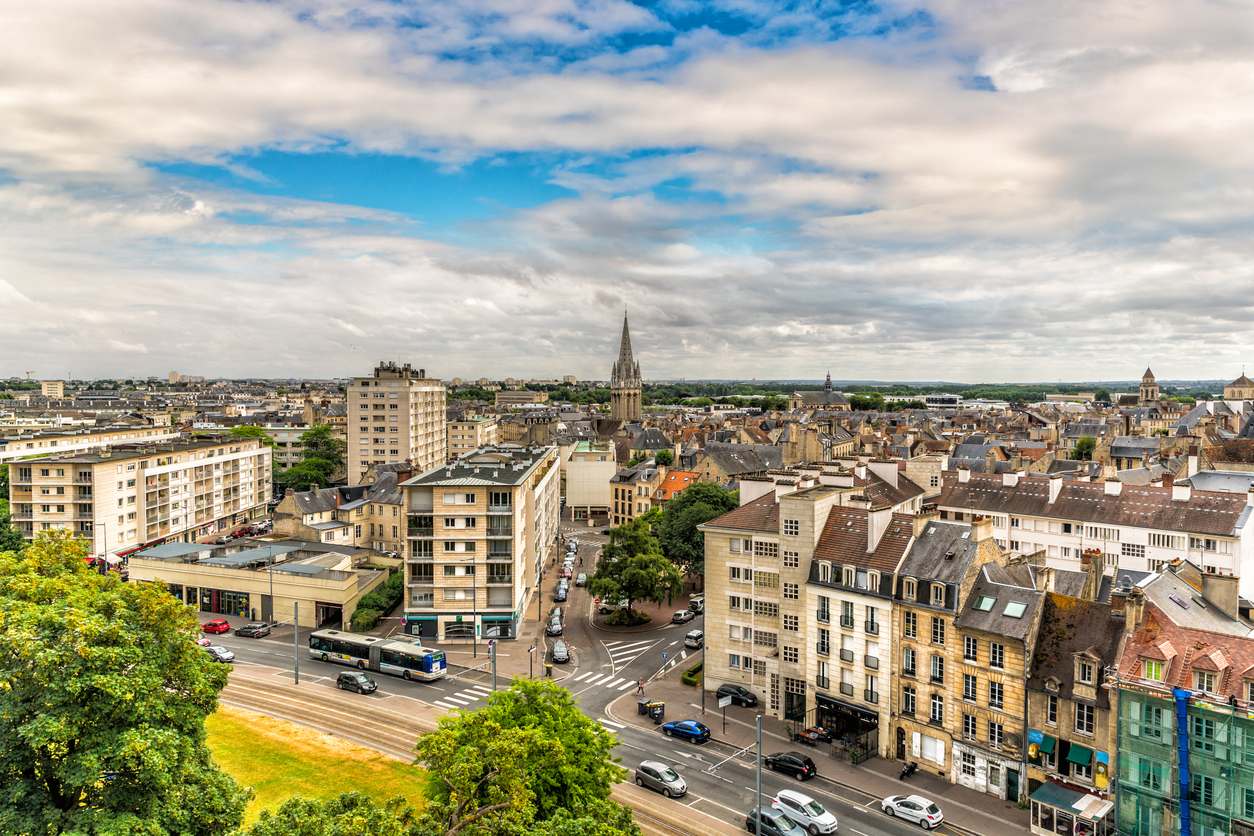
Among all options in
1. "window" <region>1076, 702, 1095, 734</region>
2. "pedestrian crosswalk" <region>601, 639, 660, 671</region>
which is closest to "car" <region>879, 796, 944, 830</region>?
"window" <region>1076, 702, 1095, 734</region>

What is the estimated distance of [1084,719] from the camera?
4412 centimetres

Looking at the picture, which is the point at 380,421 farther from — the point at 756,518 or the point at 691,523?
the point at 756,518

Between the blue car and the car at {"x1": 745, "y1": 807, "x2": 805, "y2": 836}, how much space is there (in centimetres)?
1090

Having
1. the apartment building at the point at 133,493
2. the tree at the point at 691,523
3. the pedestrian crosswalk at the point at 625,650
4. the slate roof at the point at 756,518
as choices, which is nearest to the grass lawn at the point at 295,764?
the pedestrian crosswalk at the point at 625,650

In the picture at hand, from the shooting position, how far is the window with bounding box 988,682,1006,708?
154ft

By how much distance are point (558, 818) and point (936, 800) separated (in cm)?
2810

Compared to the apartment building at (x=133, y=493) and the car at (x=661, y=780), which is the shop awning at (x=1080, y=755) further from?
the apartment building at (x=133, y=493)

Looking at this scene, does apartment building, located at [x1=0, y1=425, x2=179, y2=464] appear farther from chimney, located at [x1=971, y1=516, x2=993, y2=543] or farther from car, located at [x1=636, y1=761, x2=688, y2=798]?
chimney, located at [x1=971, y1=516, x2=993, y2=543]

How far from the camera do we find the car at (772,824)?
41656 millimetres

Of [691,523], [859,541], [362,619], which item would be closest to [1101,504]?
[859,541]

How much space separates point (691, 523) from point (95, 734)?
73436mm

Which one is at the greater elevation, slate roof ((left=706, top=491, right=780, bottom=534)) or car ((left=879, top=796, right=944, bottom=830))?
slate roof ((left=706, top=491, right=780, bottom=534))

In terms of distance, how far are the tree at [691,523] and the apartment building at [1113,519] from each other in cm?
2566

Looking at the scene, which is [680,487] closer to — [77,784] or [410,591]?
[410,591]
